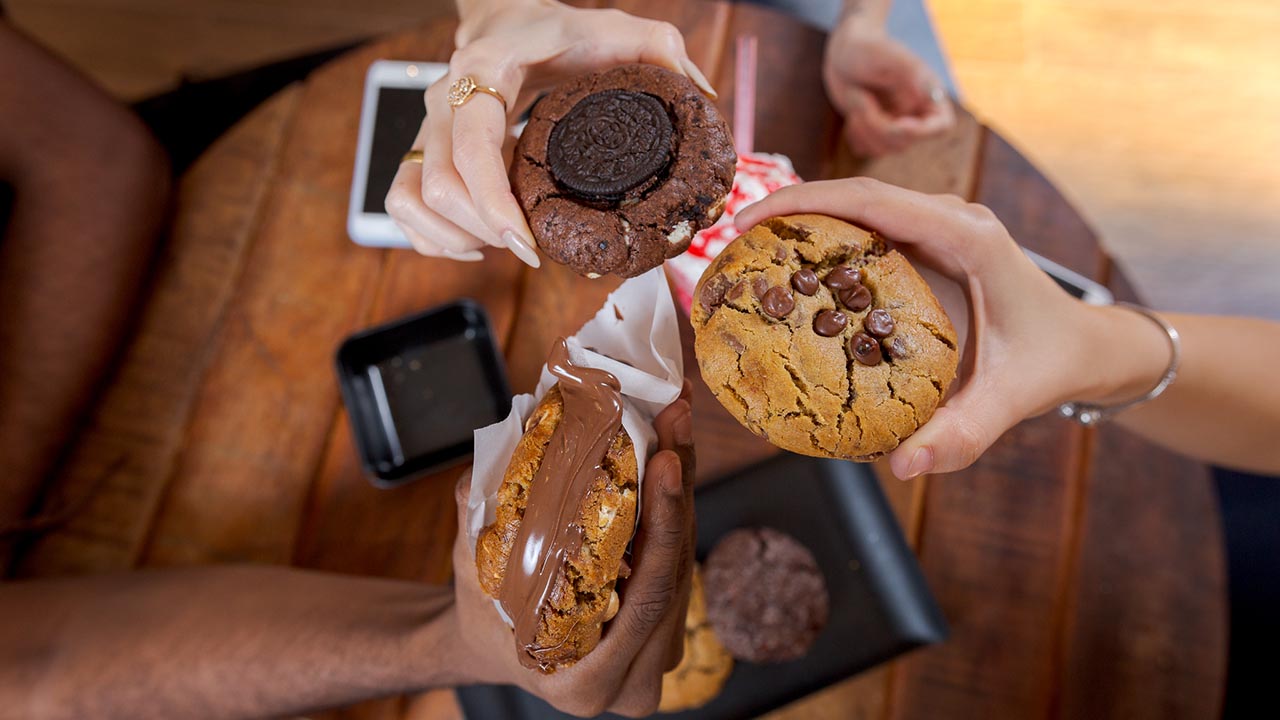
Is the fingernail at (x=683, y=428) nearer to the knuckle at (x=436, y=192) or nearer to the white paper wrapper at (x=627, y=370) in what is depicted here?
the white paper wrapper at (x=627, y=370)

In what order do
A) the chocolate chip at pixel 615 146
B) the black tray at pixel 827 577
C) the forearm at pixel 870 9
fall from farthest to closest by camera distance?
1. the forearm at pixel 870 9
2. the black tray at pixel 827 577
3. the chocolate chip at pixel 615 146

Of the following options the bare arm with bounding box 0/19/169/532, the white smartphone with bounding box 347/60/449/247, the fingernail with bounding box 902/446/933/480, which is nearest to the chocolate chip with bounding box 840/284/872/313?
the fingernail with bounding box 902/446/933/480

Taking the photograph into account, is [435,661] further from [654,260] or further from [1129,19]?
[1129,19]

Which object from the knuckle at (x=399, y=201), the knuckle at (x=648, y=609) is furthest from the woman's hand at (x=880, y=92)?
the knuckle at (x=648, y=609)

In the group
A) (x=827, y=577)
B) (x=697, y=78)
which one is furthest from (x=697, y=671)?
(x=697, y=78)

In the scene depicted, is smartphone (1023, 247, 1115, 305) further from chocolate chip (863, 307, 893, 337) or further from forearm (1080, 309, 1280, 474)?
chocolate chip (863, 307, 893, 337)
